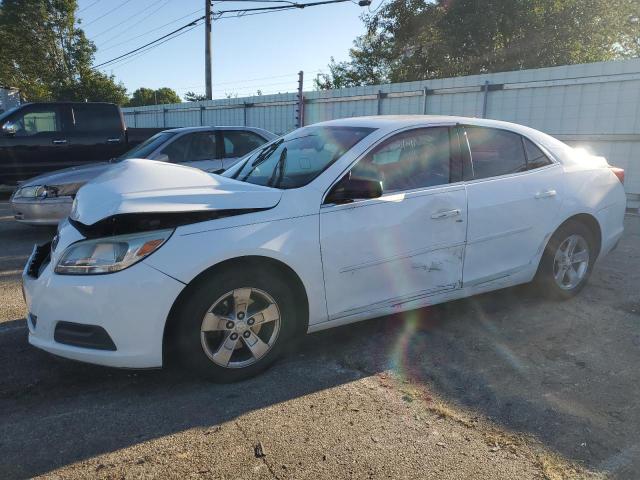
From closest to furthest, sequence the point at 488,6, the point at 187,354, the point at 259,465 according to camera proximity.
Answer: the point at 259,465
the point at 187,354
the point at 488,6

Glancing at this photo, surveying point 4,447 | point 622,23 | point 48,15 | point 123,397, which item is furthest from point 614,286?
point 48,15

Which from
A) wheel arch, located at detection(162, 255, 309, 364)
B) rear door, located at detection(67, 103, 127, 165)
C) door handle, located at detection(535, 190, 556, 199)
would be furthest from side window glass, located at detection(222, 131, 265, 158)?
wheel arch, located at detection(162, 255, 309, 364)

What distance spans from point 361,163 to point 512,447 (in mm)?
1941

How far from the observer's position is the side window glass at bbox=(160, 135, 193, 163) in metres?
7.57

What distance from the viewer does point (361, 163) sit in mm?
3514

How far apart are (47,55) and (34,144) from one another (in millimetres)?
37086

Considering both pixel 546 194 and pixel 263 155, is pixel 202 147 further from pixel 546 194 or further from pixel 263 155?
pixel 546 194

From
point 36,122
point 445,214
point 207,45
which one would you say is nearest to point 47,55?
point 207,45

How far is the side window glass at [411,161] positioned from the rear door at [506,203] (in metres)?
Answer: 0.24

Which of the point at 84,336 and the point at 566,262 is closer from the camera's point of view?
the point at 84,336

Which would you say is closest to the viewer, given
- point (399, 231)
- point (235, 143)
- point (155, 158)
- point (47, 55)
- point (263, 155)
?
point (399, 231)

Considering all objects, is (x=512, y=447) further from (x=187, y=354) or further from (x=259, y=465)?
(x=187, y=354)

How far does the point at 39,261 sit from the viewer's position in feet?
10.9

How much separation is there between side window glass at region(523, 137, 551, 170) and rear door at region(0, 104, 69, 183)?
29.6ft
